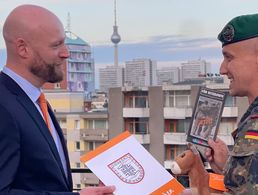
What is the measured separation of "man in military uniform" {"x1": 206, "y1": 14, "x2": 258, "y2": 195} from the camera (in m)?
0.95

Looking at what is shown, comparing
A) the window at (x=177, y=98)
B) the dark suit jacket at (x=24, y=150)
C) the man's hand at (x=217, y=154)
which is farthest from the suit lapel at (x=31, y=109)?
the window at (x=177, y=98)

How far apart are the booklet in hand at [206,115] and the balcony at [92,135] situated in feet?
96.3

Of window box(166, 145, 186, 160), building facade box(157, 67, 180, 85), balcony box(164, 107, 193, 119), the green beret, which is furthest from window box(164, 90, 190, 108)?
the green beret

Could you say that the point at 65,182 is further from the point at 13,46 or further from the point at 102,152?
the point at 13,46

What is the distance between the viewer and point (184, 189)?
1279 mm

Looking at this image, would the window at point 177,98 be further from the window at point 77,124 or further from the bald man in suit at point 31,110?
the bald man in suit at point 31,110

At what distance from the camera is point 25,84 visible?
124 cm

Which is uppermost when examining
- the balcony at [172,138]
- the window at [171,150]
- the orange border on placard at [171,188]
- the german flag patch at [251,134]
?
the german flag patch at [251,134]

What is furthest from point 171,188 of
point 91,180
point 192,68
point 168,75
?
point 168,75

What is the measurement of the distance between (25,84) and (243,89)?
499mm

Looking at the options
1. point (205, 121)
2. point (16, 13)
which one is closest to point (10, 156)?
point (16, 13)

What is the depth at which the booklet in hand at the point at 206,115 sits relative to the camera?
128 centimetres

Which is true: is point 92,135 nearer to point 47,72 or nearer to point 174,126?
point 174,126

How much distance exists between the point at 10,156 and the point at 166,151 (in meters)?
28.8
